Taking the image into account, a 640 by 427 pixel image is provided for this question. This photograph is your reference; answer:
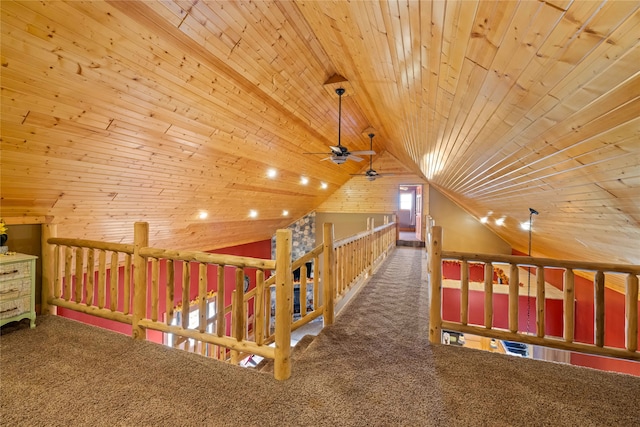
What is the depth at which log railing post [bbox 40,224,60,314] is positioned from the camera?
10.5 ft

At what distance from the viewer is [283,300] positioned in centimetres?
208

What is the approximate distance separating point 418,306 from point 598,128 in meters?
2.78

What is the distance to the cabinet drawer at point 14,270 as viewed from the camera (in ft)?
8.55

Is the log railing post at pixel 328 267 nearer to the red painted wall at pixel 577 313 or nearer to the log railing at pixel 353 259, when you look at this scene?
the log railing at pixel 353 259

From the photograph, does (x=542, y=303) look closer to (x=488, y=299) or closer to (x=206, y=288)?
(x=488, y=299)

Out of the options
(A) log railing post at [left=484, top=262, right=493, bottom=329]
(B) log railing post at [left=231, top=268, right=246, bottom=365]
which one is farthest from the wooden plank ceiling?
(B) log railing post at [left=231, top=268, right=246, bottom=365]

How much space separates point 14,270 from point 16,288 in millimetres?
181

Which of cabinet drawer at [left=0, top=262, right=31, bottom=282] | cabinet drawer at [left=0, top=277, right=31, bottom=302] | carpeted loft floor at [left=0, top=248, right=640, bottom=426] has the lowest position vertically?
carpeted loft floor at [left=0, top=248, right=640, bottom=426]

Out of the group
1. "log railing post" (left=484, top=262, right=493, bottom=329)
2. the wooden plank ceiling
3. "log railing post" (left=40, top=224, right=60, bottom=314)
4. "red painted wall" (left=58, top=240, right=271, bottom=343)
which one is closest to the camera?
the wooden plank ceiling

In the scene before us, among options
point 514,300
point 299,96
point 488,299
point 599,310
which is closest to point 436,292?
point 488,299

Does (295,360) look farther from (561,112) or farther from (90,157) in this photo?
(90,157)

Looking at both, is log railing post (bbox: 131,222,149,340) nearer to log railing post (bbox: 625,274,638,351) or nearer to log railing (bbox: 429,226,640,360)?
log railing (bbox: 429,226,640,360)

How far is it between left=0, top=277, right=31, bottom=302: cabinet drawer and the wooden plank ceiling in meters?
1.07

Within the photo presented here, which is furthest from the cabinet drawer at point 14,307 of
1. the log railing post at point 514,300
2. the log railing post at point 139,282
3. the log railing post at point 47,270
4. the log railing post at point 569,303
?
the log railing post at point 569,303
